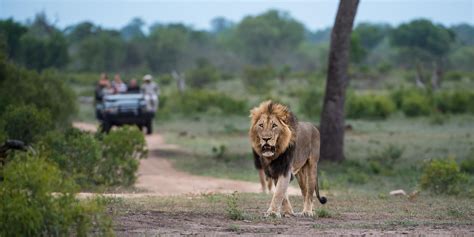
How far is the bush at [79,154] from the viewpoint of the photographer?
15930mm

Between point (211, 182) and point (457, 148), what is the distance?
7808 millimetres

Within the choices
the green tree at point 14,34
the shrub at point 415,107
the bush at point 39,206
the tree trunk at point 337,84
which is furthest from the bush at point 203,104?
the bush at point 39,206

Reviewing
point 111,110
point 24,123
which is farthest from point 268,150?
point 111,110

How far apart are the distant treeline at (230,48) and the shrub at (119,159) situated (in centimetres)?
3521

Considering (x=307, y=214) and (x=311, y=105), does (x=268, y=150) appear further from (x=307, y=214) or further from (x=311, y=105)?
(x=311, y=105)

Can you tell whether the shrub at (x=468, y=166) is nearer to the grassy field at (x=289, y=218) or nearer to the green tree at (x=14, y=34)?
the grassy field at (x=289, y=218)

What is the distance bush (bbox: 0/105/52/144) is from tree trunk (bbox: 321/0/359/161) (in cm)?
587

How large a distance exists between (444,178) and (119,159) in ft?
17.8

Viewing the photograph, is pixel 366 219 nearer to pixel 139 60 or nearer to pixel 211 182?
pixel 211 182

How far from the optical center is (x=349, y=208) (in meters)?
11.9

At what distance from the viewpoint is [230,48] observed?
334 ft

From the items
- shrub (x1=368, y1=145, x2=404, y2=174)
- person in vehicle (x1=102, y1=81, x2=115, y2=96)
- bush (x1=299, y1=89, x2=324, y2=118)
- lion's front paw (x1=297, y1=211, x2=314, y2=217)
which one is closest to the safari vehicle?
person in vehicle (x1=102, y1=81, x2=115, y2=96)

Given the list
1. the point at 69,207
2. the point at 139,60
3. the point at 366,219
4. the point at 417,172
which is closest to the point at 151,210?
the point at 366,219

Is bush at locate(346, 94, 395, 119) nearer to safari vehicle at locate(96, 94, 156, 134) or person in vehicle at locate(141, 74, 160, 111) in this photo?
person in vehicle at locate(141, 74, 160, 111)
